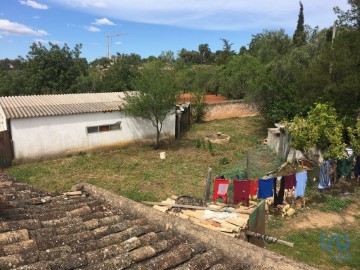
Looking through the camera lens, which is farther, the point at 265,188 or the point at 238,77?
the point at 238,77

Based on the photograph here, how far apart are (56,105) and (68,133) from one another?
171 cm

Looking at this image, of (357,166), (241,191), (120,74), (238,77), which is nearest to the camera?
(241,191)

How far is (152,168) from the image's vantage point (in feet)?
52.9

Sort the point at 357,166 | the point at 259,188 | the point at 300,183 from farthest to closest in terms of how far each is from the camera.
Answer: the point at 357,166 → the point at 300,183 → the point at 259,188

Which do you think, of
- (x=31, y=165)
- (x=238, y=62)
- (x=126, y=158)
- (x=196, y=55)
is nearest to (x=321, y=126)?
(x=126, y=158)

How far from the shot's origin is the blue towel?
10609 millimetres

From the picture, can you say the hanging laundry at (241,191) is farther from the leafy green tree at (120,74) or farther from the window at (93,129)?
the leafy green tree at (120,74)

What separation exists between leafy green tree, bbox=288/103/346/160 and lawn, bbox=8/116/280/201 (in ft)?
8.05

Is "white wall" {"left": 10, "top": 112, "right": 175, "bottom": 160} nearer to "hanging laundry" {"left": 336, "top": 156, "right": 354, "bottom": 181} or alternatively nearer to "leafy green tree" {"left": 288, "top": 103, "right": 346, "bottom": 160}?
"leafy green tree" {"left": 288, "top": 103, "right": 346, "bottom": 160}

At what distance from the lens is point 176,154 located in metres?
18.4

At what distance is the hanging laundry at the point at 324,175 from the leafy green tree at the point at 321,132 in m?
0.47

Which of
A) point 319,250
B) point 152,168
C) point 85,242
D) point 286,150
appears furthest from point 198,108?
point 85,242

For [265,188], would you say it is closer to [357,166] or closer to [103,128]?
[357,166]

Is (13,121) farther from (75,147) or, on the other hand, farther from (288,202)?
(288,202)
